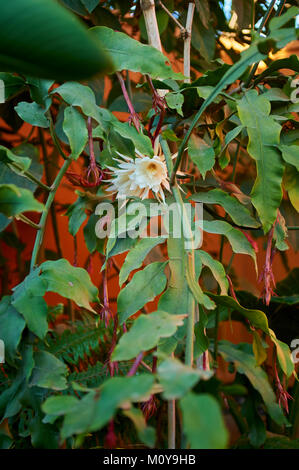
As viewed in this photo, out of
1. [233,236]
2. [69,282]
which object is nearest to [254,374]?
[233,236]

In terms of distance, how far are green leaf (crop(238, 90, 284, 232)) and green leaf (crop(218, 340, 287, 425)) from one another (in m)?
0.22

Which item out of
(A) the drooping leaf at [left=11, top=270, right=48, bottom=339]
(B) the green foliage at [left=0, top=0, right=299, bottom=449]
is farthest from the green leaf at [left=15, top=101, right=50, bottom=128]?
(A) the drooping leaf at [left=11, top=270, right=48, bottom=339]

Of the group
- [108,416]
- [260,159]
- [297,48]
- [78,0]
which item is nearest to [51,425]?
[108,416]

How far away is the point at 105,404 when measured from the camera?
0.30m

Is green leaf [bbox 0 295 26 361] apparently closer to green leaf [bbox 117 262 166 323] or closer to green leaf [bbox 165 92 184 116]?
green leaf [bbox 117 262 166 323]

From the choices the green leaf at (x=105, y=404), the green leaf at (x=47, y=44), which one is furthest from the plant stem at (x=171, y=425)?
the green leaf at (x=47, y=44)

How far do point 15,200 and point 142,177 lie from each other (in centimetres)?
24

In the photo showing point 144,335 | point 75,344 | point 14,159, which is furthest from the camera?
point 75,344

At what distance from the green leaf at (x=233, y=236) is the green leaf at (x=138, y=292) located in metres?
0.11

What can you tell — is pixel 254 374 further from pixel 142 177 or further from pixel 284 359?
pixel 142 177

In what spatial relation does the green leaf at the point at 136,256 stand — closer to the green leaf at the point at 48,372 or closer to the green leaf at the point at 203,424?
the green leaf at the point at 48,372

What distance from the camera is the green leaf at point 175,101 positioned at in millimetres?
608

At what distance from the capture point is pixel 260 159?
548 millimetres

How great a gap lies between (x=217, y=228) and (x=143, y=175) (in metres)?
0.13
